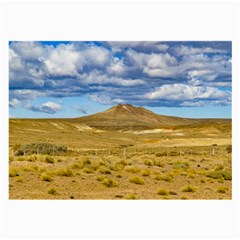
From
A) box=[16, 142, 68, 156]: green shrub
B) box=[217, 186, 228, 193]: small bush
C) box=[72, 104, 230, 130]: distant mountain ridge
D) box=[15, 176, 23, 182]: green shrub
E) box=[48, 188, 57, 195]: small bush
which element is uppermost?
box=[72, 104, 230, 130]: distant mountain ridge

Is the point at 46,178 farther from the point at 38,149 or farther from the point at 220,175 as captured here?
the point at 38,149

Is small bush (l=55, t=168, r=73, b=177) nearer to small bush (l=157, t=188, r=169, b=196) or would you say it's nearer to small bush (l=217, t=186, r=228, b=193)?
small bush (l=157, t=188, r=169, b=196)

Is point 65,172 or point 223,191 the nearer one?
point 223,191

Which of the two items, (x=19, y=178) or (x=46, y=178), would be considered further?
(x=46, y=178)

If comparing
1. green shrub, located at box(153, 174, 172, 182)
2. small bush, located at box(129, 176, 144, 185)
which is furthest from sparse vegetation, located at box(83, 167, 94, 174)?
green shrub, located at box(153, 174, 172, 182)

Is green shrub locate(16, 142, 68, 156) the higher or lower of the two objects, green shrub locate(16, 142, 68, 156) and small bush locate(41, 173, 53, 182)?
the higher

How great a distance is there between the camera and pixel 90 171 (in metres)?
19.6

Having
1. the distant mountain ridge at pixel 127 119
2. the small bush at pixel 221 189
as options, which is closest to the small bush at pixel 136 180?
the small bush at pixel 221 189

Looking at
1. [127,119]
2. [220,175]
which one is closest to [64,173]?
[220,175]

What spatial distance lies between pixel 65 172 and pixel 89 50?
5206 mm

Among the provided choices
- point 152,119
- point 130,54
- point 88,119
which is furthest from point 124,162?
point 88,119

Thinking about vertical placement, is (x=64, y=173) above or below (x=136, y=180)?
above
